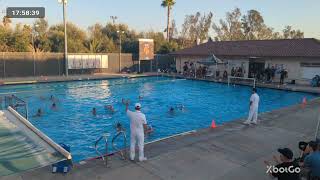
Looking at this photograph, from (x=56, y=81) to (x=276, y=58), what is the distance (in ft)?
74.2

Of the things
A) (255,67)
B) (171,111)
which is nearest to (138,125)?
(171,111)

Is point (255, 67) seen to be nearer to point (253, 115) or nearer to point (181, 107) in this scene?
point (181, 107)

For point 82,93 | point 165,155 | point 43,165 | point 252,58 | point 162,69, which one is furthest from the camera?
point 162,69

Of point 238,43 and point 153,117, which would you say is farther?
point 238,43

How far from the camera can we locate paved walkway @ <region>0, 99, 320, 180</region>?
7.29m

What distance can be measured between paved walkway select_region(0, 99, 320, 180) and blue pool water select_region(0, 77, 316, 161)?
269 centimetres

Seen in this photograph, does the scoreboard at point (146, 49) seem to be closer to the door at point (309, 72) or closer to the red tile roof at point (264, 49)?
the red tile roof at point (264, 49)

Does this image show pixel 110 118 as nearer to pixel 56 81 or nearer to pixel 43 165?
pixel 43 165

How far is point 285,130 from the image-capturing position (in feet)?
38.7

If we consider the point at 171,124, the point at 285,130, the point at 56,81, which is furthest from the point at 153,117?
the point at 56,81

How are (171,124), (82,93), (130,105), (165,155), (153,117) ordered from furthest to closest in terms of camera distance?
1. (82,93)
2. (130,105)
3. (153,117)
4. (171,124)
5. (165,155)

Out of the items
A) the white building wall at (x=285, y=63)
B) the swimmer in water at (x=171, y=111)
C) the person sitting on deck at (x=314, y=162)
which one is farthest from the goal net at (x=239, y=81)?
the person sitting on deck at (x=314, y=162)

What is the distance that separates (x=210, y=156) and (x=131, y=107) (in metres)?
10.8

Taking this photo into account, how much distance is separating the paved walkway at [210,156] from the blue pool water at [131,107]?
2686 mm
